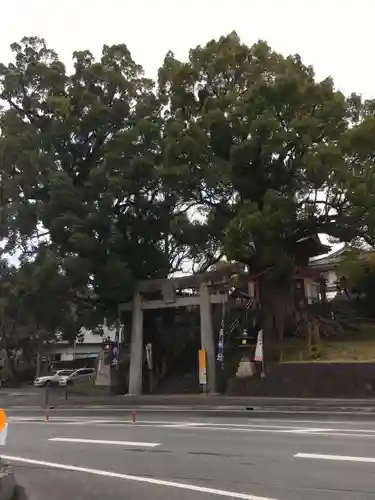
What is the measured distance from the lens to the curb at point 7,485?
784 centimetres

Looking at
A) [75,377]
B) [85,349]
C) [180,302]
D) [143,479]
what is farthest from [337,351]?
[85,349]

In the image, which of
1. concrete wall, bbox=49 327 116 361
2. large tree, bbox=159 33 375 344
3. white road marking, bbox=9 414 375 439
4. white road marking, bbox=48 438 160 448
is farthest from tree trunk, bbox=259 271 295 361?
concrete wall, bbox=49 327 116 361

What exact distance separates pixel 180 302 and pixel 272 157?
857 centimetres

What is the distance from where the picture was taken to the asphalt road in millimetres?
8164

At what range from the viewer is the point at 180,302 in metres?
31.8

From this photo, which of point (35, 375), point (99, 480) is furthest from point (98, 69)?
point (35, 375)

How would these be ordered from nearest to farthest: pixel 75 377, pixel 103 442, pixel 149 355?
pixel 103 442 < pixel 149 355 < pixel 75 377

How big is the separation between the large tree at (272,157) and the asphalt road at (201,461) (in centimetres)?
1285

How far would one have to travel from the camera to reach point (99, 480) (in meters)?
9.25

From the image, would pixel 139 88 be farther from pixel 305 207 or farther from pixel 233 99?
pixel 305 207

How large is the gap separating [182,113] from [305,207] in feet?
29.5

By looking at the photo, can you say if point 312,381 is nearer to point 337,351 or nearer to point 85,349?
point 337,351

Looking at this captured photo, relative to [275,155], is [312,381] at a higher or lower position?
lower

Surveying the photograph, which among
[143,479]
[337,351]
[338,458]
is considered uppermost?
[337,351]
